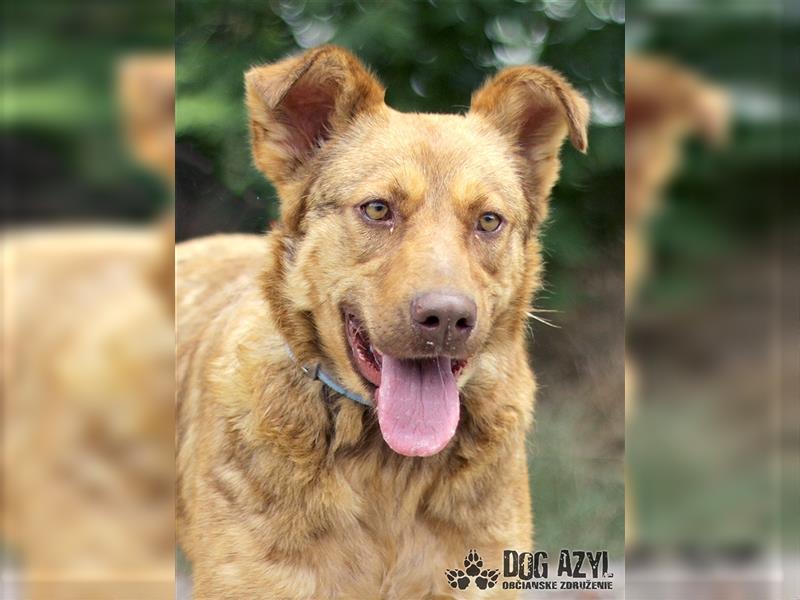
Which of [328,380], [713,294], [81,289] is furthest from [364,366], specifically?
[713,294]

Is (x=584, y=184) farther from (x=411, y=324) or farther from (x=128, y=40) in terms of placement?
(x=128, y=40)

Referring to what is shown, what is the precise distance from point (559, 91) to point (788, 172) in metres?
1.14

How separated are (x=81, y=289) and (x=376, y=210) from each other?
120cm

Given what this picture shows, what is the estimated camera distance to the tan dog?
417 cm

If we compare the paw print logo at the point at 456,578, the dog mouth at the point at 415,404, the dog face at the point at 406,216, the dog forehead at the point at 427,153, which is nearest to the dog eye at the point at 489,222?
the dog face at the point at 406,216

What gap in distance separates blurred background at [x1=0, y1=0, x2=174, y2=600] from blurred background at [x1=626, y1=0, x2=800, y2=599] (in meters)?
2.07

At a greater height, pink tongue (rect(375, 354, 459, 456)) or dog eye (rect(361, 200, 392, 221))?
dog eye (rect(361, 200, 392, 221))

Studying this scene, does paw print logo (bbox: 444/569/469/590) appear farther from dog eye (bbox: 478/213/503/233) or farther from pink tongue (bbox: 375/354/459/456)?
dog eye (bbox: 478/213/503/233)

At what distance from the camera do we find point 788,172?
4.66 meters

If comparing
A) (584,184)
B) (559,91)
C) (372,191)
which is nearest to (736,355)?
(584,184)

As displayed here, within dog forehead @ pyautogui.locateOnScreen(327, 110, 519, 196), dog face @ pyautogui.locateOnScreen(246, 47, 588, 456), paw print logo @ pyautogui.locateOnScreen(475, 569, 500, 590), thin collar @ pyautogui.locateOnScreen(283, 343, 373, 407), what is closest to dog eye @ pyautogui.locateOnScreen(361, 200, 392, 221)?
→ dog face @ pyautogui.locateOnScreen(246, 47, 588, 456)

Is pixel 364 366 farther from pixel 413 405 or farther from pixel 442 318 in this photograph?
pixel 442 318

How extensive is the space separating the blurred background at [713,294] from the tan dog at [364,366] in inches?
19.6

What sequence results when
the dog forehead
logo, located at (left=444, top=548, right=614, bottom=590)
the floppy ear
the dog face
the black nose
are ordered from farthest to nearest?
logo, located at (left=444, top=548, right=614, bottom=590) → the floppy ear → the dog forehead → the dog face → the black nose
